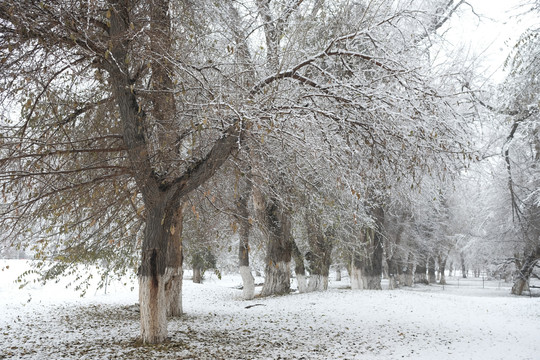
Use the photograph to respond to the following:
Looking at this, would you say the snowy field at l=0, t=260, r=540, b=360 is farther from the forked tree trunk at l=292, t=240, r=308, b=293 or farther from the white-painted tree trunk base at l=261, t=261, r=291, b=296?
the forked tree trunk at l=292, t=240, r=308, b=293

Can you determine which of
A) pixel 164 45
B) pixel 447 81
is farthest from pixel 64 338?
pixel 447 81

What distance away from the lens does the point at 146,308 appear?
25.2 ft

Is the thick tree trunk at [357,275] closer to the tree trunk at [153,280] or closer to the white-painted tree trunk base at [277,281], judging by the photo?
the white-painted tree trunk base at [277,281]

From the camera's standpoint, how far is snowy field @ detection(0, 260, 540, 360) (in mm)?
7379

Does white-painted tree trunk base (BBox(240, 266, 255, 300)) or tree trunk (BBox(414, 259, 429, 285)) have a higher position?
white-painted tree trunk base (BBox(240, 266, 255, 300))

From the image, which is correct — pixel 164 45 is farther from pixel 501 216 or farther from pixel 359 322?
pixel 501 216

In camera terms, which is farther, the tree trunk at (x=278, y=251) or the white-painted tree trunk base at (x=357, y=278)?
the white-painted tree trunk base at (x=357, y=278)

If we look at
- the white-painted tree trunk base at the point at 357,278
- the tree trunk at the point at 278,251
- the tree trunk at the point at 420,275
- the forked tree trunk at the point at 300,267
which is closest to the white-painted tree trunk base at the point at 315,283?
the forked tree trunk at the point at 300,267

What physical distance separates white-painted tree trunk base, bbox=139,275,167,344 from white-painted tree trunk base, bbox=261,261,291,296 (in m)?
9.98

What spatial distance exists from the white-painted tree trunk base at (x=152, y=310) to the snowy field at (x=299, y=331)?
24cm

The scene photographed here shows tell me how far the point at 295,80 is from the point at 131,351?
5229 millimetres

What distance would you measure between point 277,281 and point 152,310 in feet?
34.0

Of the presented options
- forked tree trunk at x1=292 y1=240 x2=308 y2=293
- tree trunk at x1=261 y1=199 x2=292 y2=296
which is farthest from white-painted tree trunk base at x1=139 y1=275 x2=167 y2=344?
forked tree trunk at x1=292 y1=240 x2=308 y2=293

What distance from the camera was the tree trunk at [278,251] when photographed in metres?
16.5
